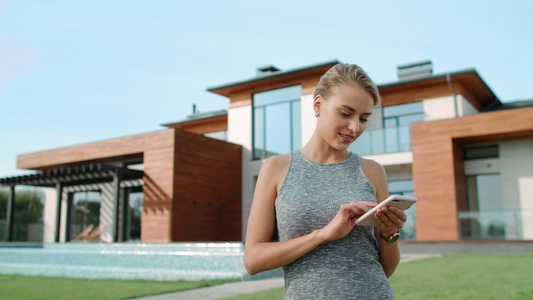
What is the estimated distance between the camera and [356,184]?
1566 mm

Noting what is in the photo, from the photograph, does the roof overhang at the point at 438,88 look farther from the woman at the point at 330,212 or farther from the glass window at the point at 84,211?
the woman at the point at 330,212

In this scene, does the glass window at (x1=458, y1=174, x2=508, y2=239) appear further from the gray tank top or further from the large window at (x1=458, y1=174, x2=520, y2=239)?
the gray tank top

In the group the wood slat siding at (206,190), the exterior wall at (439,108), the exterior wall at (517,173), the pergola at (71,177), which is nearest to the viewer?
the exterior wall at (517,173)

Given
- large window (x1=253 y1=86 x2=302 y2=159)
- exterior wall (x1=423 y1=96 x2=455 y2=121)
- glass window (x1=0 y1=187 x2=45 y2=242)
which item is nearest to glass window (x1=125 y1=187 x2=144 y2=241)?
large window (x1=253 y1=86 x2=302 y2=159)

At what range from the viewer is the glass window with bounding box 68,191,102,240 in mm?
22906

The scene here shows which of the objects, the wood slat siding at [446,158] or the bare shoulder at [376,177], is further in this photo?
the wood slat siding at [446,158]

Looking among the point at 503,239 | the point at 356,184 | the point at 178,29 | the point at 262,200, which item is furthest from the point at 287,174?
the point at 503,239

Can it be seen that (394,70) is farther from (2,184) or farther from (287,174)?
(287,174)

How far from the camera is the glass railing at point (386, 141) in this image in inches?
744

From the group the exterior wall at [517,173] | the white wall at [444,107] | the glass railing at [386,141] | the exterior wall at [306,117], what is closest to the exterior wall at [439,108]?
the white wall at [444,107]

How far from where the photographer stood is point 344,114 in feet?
5.06

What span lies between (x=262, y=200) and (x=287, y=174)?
0.12 m

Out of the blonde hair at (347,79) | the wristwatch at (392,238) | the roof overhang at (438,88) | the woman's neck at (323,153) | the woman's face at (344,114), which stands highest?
the roof overhang at (438,88)

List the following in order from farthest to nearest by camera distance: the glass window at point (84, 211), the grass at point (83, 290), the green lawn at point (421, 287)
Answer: the glass window at point (84, 211)
the grass at point (83, 290)
the green lawn at point (421, 287)
